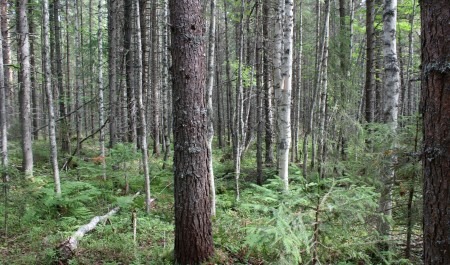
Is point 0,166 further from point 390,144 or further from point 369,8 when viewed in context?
point 369,8

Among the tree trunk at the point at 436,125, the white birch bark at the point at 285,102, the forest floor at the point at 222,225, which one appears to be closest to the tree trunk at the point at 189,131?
the forest floor at the point at 222,225

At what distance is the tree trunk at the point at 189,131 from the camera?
4.64 meters

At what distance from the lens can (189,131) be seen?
4668 millimetres

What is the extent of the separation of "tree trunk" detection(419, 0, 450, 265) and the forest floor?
1187mm

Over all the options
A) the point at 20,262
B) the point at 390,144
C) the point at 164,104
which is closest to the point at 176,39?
the point at 390,144

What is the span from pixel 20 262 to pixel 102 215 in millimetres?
2322

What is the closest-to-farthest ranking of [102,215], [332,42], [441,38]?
1. [441,38]
2. [102,215]
3. [332,42]

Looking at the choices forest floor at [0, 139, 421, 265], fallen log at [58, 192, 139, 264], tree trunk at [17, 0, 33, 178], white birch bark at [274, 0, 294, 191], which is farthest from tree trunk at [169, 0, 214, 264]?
tree trunk at [17, 0, 33, 178]

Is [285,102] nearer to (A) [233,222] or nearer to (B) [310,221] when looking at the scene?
(A) [233,222]

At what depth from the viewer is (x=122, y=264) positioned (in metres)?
5.20

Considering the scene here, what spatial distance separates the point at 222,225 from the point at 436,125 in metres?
5.04

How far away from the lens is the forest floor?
3.42m

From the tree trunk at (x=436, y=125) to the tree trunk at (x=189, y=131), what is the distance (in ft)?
10.2

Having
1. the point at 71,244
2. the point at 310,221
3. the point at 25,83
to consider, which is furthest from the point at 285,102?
the point at 25,83
